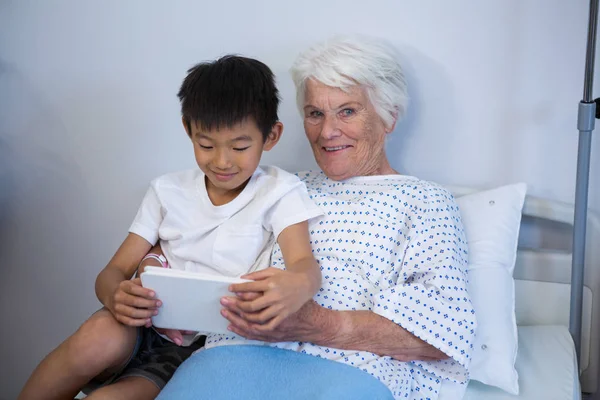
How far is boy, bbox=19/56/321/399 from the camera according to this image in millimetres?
1803

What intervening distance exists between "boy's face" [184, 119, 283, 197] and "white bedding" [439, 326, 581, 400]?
2.51 ft

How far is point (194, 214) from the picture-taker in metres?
2.02

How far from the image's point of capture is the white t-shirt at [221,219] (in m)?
1.96

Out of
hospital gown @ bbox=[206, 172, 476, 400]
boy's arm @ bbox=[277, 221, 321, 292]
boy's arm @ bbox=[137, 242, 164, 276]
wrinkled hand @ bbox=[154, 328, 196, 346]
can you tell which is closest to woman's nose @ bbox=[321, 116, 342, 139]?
hospital gown @ bbox=[206, 172, 476, 400]

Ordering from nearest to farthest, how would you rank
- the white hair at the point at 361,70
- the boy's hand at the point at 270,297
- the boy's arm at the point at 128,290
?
the boy's hand at the point at 270,297 → the boy's arm at the point at 128,290 → the white hair at the point at 361,70

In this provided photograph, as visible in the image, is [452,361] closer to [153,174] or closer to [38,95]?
[153,174]

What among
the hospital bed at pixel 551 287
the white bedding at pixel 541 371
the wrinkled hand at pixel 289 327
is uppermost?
the wrinkled hand at pixel 289 327

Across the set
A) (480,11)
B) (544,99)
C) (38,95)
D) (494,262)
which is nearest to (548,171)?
(544,99)

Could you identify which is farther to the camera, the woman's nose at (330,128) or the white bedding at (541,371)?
the woman's nose at (330,128)

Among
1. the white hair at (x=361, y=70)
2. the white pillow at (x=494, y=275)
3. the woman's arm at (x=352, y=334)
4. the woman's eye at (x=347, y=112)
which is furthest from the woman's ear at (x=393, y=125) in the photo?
the woman's arm at (x=352, y=334)

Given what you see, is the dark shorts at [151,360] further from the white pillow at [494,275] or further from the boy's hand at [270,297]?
the white pillow at [494,275]

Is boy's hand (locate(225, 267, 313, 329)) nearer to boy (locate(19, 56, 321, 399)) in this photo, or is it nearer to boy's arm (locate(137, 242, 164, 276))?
boy (locate(19, 56, 321, 399))

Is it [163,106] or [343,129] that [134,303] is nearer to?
[343,129]

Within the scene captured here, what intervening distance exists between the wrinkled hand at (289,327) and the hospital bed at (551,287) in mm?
682
